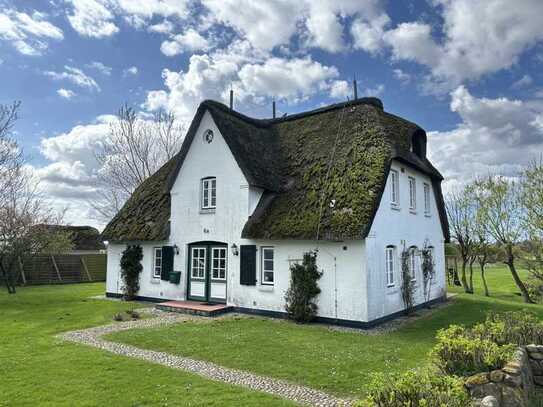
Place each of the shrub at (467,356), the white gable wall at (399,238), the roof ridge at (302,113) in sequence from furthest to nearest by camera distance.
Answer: the roof ridge at (302,113)
the white gable wall at (399,238)
the shrub at (467,356)

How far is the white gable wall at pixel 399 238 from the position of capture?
11.8m

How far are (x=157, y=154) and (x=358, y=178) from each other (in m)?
20.3

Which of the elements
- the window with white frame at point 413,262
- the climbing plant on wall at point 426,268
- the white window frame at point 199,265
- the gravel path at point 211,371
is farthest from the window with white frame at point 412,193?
the gravel path at point 211,371

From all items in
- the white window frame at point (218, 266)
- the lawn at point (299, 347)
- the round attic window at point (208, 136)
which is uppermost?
the round attic window at point (208, 136)

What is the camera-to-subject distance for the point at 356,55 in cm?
1511

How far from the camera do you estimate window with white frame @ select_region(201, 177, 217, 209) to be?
14977 mm

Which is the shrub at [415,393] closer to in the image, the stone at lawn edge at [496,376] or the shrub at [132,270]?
the stone at lawn edge at [496,376]

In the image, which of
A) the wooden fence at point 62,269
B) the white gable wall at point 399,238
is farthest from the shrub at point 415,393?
the wooden fence at point 62,269

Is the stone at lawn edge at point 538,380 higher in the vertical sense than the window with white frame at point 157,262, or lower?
lower

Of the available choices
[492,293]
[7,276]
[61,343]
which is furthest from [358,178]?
[7,276]

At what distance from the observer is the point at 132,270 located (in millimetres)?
16953

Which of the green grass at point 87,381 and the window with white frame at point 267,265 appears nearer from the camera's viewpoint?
the green grass at point 87,381

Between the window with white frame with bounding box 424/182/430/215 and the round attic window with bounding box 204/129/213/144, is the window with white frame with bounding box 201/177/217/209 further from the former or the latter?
the window with white frame with bounding box 424/182/430/215

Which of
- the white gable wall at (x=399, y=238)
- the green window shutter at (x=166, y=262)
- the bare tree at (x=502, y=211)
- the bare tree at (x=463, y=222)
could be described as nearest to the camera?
the white gable wall at (x=399, y=238)
